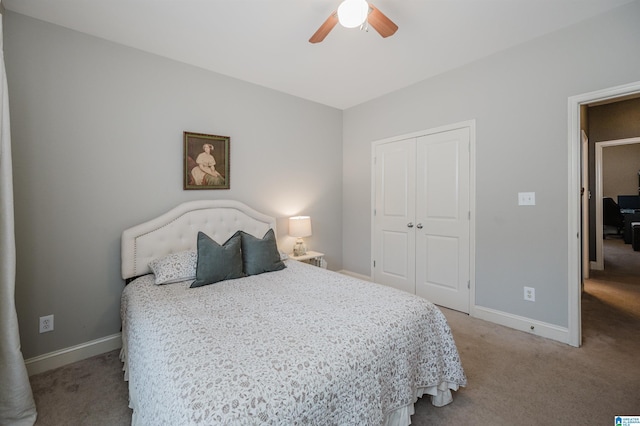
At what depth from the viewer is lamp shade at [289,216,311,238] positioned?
345cm

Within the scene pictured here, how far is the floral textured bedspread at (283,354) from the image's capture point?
997 millimetres

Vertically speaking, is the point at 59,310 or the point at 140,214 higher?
the point at 140,214

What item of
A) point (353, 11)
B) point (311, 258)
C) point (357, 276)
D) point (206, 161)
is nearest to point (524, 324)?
point (357, 276)

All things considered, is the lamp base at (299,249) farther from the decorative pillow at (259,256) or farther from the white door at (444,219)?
the white door at (444,219)

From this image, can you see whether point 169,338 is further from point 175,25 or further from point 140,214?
point 175,25

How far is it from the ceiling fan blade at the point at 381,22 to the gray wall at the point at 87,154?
1.84 m

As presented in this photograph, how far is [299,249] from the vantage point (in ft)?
11.7

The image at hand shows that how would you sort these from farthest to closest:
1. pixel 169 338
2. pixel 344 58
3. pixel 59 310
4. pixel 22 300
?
pixel 344 58 → pixel 59 310 → pixel 22 300 → pixel 169 338

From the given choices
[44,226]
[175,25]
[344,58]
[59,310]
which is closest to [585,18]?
[344,58]

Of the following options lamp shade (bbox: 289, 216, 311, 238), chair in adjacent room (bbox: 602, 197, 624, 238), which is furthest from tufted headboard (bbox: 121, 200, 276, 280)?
chair in adjacent room (bbox: 602, 197, 624, 238)

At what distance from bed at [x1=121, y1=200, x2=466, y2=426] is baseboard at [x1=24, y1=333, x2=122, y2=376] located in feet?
2.02

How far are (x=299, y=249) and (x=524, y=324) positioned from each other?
2.46 m

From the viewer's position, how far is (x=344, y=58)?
276cm

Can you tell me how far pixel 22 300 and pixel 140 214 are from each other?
0.98 meters
